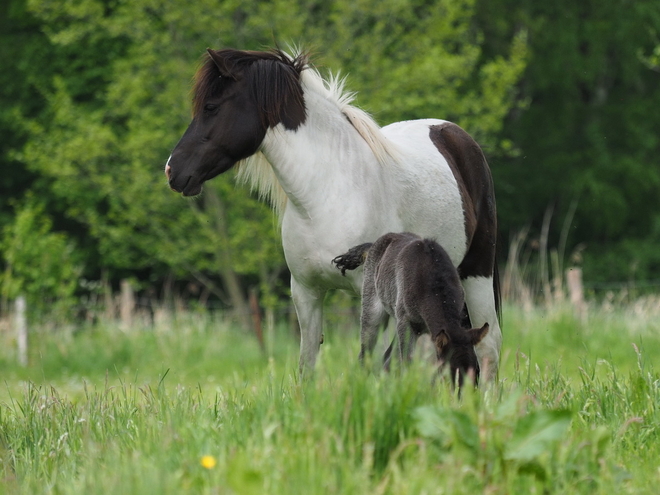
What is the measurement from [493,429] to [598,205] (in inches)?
914

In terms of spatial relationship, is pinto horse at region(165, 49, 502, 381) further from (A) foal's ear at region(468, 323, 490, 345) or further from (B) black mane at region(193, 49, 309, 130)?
(A) foal's ear at region(468, 323, 490, 345)

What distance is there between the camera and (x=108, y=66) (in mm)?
21547

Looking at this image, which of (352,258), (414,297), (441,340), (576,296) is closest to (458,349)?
(441,340)

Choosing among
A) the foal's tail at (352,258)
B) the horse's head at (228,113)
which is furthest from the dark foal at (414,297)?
the horse's head at (228,113)

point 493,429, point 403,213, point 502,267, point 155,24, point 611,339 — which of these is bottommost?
point 502,267

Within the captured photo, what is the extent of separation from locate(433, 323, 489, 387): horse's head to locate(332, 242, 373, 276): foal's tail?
1.04 meters

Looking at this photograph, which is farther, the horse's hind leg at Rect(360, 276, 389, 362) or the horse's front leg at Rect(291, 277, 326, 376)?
the horse's front leg at Rect(291, 277, 326, 376)

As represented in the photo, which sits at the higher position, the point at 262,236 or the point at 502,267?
the point at 262,236

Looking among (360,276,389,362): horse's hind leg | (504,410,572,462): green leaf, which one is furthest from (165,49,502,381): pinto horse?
(504,410,572,462): green leaf

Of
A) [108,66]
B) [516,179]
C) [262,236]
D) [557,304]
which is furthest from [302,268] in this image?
[516,179]

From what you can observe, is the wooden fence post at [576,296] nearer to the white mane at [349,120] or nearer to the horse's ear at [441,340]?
the white mane at [349,120]

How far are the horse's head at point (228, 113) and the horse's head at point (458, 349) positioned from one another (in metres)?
1.71

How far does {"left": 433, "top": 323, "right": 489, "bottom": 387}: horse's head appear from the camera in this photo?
4070mm

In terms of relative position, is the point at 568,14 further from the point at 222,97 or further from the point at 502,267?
the point at 222,97
